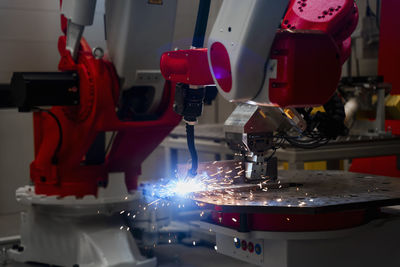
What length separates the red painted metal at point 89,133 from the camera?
12.4 feet

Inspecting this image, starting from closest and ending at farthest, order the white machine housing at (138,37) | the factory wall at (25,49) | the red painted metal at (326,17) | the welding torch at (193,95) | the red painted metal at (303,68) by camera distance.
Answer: the red painted metal at (303,68)
the red painted metal at (326,17)
the welding torch at (193,95)
the white machine housing at (138,37)
the factory wall at (25,49)

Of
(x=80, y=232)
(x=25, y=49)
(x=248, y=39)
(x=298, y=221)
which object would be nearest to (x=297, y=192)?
(x=298, y=221)

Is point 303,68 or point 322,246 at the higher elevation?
point 303,68

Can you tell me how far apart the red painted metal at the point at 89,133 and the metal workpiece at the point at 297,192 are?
136cm

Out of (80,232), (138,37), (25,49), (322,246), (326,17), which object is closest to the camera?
(326,17)

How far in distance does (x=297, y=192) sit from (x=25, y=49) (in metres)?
3.92

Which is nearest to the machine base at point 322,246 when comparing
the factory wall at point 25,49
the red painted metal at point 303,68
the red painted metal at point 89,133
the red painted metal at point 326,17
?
the red painted metal at point 303,68

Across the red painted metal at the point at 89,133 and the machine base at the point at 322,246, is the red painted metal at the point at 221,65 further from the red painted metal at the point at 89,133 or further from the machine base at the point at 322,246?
the red painted metal at the point at 89,133

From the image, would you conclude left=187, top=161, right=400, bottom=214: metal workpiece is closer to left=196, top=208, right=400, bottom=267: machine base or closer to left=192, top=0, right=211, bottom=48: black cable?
left=196, top=208, right=400, bottom=267: machine base

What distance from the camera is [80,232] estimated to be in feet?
12.9

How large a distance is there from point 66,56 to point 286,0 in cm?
233

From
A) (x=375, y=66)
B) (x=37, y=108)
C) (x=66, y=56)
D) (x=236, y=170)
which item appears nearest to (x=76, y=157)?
(x=37, y=108)

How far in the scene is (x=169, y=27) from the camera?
3.83 metres

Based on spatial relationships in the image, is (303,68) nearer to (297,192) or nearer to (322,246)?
(297,192)
